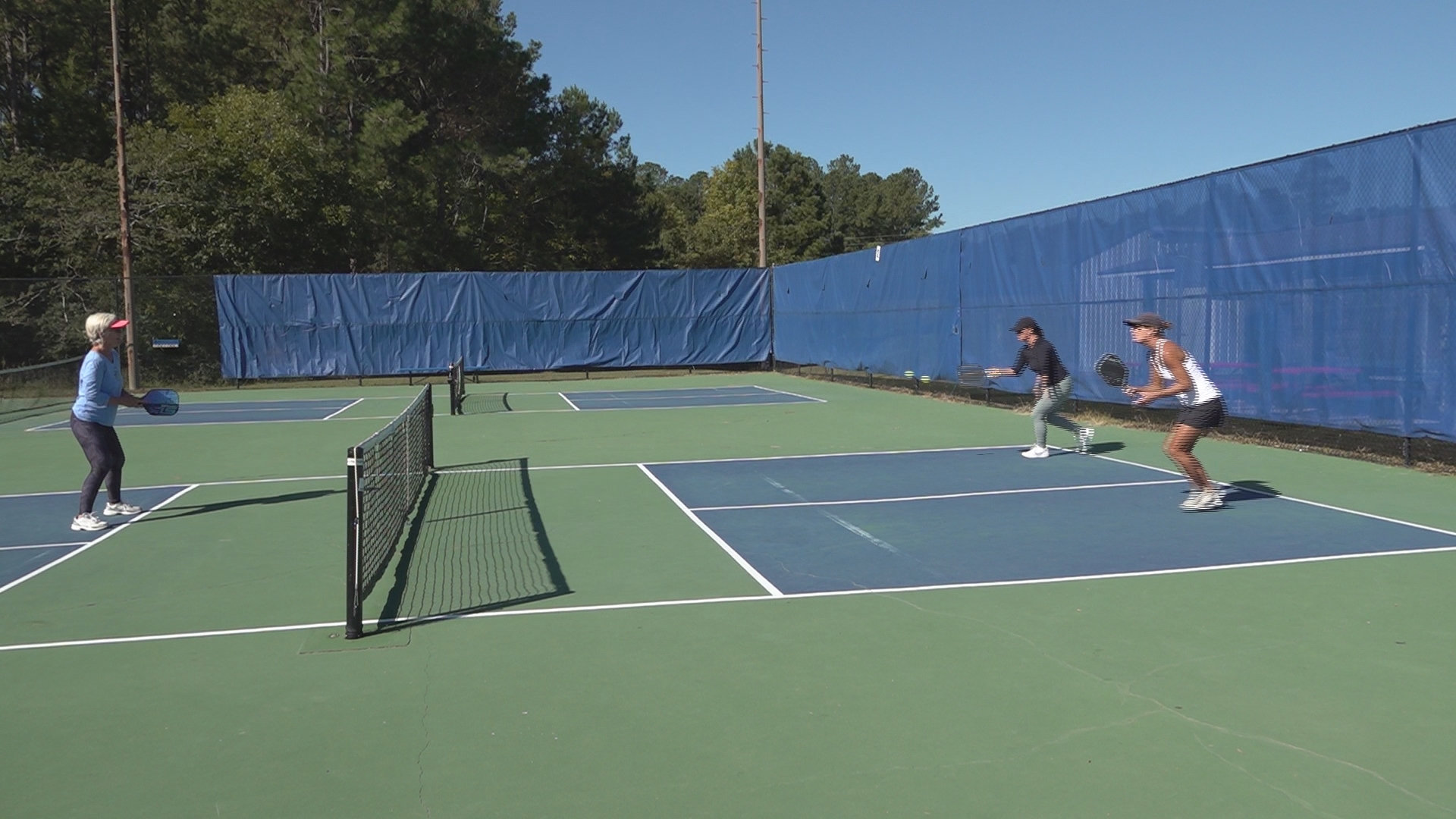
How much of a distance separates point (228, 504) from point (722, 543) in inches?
184

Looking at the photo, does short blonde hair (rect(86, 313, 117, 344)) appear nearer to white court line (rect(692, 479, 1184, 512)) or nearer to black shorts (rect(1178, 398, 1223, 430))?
white court line (rect(692, 479, 1184, 512))

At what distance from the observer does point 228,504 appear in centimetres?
947

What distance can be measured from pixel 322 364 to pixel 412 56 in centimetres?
1182

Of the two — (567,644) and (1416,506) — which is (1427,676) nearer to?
(567,644)

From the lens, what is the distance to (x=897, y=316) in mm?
20812

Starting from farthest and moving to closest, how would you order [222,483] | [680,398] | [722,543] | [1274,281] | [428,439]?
[680,398] → [428,439] → [1274,281] → [222,483] → [722,543]

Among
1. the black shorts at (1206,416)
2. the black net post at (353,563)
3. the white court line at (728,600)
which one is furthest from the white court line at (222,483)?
the black shorts at (1206,416)

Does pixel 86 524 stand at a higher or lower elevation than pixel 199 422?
lower

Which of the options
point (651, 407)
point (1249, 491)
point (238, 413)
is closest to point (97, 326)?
point (1249, 491)

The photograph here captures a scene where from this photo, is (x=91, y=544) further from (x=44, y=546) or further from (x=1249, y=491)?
(x=1249, y=491)

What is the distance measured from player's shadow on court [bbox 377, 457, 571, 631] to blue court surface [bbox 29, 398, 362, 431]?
878cm

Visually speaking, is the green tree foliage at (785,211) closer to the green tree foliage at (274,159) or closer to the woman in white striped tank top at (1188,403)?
the green tree foliage at (274,159)

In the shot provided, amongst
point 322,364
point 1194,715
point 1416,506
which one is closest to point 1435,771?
point 1194,715

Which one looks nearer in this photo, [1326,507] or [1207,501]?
[1207,501]
